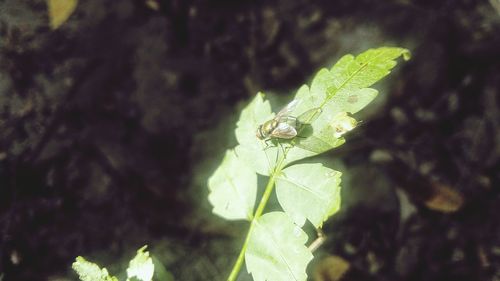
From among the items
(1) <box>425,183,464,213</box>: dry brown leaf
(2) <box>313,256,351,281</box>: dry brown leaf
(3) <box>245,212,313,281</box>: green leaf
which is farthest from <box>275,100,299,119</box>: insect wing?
(1) <box>425,183,464,213</box>: dry brown leaf

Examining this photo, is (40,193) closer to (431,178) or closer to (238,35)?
(238,35)

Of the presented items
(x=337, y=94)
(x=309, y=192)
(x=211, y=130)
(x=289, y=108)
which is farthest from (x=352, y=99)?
(x=211, y=130)

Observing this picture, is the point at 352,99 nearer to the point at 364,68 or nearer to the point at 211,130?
the point at 364,68

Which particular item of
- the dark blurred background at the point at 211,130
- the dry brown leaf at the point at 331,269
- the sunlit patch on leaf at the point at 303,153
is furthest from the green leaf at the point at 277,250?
the dry brown leaf at the point at 331,269

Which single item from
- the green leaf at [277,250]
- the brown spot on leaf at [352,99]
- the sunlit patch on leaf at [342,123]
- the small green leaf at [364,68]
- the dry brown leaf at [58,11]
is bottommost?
the green leaf at [277,250]

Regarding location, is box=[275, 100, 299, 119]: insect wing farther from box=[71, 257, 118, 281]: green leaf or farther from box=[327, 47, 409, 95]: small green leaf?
box=[71, 257, 118, 281]: green leaf

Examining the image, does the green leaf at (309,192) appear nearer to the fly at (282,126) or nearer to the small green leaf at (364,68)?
the fly at (282,126)

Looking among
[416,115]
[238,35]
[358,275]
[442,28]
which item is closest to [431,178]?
[416,115]
